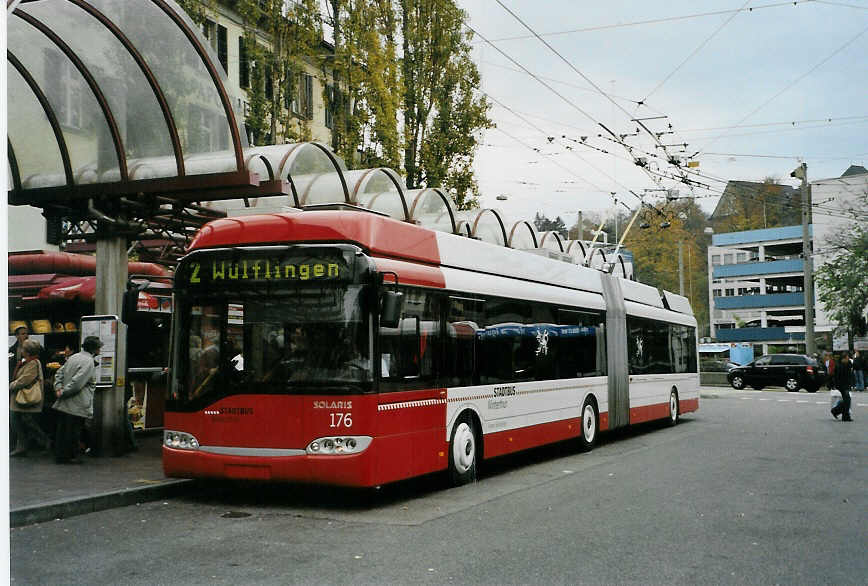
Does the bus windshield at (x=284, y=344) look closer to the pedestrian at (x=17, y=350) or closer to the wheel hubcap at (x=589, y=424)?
the pedestrian at (x=17, y=350)

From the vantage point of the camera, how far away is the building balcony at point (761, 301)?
8956cm

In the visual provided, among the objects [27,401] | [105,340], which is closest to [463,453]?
[105,340]

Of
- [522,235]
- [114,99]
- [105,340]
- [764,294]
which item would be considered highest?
[764,294]

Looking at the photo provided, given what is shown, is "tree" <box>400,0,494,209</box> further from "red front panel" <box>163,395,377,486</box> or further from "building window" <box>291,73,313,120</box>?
"red front panel" <box>163,395,377,486</box>

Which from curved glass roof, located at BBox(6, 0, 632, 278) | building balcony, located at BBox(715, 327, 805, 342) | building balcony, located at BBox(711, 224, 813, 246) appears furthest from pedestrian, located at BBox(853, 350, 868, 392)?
building balcony, located at BBox(711, 224, 813, 246)

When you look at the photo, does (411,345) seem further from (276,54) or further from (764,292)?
(764,292)

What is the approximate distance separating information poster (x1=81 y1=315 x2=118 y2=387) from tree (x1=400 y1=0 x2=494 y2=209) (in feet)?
37.4

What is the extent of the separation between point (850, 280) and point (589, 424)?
3843cm

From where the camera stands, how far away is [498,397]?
1277cm

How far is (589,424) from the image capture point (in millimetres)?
16641

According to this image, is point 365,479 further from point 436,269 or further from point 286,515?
point 436,269

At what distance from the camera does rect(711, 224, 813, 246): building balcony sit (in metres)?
86.9

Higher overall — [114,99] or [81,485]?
[114,99]

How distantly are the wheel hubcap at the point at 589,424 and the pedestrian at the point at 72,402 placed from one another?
7.95 m
